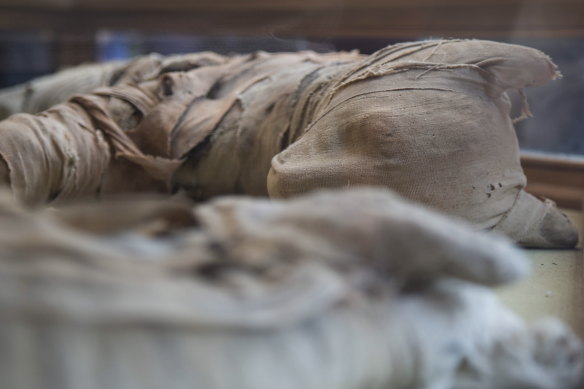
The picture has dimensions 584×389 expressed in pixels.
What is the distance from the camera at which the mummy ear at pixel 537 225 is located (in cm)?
145

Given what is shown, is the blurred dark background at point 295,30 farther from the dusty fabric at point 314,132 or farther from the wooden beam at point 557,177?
the dusty fabric at point 314,132

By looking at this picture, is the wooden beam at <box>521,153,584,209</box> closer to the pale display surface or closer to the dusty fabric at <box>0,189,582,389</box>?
the pale display surface

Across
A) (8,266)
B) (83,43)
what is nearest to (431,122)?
(8,266)

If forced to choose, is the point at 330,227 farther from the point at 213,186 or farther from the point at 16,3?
the point at 16,3

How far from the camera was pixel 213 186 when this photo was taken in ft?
5.71

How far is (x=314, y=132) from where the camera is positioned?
143 cm

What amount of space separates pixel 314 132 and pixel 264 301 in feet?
2.82

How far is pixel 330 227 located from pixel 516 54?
0.83 meters

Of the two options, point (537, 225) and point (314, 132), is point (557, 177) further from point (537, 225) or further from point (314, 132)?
point (314, 132)

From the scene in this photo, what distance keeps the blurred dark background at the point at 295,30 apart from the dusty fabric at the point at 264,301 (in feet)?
3.93

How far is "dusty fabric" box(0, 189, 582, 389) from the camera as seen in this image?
21.8 inches

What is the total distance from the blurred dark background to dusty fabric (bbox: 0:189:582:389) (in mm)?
1197

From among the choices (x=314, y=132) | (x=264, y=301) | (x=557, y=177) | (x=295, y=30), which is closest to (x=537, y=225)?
(x=314, y=132)

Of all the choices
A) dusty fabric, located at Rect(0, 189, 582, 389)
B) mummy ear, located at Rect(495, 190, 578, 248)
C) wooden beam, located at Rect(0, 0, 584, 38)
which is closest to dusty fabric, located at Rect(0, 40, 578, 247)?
mummy ear, located at Rect(495, 190, 578, 248)
